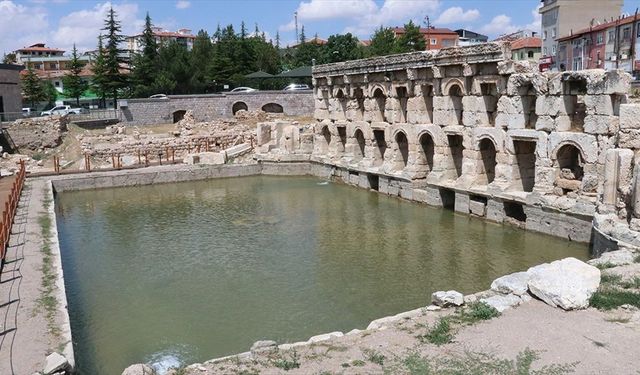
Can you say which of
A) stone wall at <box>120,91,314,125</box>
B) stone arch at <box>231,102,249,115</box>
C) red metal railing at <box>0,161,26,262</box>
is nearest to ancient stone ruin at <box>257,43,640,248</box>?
red metal railing at <box>0,161,26,262</box>

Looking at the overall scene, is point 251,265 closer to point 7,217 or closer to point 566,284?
point 7,217

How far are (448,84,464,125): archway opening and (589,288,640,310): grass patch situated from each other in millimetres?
12486

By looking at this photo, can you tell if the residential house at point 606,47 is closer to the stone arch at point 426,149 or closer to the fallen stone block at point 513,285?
the stone arch at point 426,149

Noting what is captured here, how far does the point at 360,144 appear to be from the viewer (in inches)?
1122

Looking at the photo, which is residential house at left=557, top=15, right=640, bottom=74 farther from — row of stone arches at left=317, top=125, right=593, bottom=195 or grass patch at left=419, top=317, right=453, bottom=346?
grass patch at left=419, top=317, right=453, bottom=346

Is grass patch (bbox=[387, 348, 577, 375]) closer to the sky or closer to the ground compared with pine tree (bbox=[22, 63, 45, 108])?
closer to the ground

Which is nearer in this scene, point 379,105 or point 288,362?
point 288,362

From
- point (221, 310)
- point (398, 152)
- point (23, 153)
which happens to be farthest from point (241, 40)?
point (221, 310)

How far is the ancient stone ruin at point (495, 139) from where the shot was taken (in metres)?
15.7

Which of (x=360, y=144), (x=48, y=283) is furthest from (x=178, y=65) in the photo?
(x=48, y=283)

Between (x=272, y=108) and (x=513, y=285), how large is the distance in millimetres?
35465

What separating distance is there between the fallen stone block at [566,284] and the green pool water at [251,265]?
297 cm

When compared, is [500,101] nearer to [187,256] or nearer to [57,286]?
[187,256]

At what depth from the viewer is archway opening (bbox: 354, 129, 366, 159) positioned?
92.5 ft
